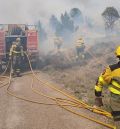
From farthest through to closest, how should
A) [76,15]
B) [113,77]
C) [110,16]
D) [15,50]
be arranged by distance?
[76,15]
[110,16]
[15,50]
[113,77]

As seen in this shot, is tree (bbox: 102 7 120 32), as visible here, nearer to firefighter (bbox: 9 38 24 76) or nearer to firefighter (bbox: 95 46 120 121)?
firefighter (bbox: 9 38 24 76)

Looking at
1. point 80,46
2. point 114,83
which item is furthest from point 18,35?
point 114,83

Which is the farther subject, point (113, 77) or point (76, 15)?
point (76, 15)

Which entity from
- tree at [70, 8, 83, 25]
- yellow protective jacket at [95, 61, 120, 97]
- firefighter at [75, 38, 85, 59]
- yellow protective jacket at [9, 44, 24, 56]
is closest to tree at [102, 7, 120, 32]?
tree at [70, 8, 83, 25]

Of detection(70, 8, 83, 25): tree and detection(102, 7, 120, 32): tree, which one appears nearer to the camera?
detection(102, 7, 120, 32): tree

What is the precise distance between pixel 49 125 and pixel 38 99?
2817mm

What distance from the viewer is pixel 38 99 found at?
406 inches

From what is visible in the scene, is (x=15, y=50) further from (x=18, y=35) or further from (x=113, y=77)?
(x=113, y=77)

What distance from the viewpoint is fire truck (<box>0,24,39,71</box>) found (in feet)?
60.3

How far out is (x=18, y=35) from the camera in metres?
19.7

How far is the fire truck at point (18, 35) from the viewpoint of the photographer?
60.3 ft

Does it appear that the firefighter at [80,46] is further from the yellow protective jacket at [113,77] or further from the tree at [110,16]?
the tree at [110,16]

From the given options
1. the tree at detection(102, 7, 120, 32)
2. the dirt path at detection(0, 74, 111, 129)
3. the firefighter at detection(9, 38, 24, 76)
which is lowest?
the dirt path at detection(0, 74, 111, 129)

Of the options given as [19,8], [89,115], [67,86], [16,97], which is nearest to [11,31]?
[67,86]
